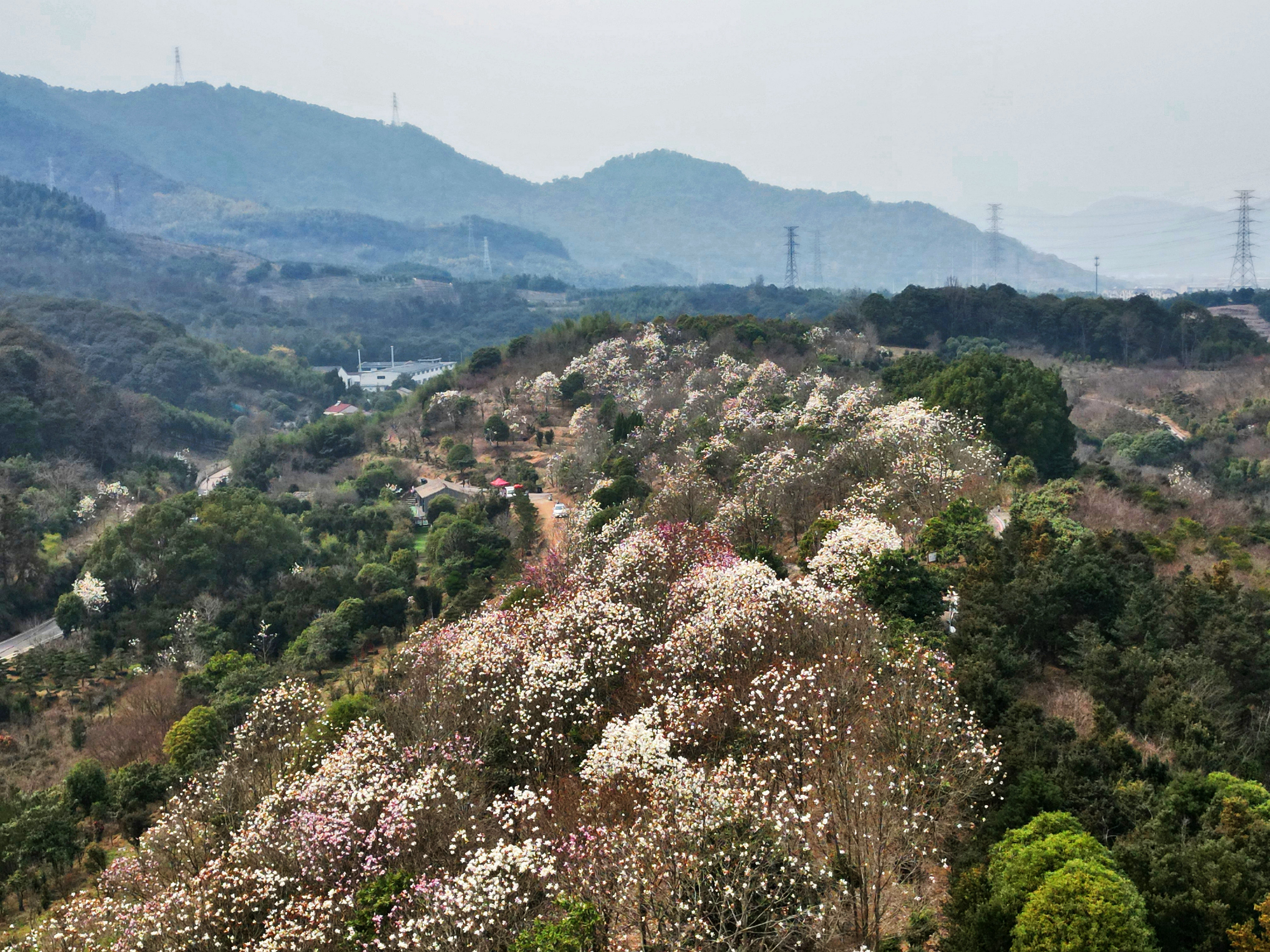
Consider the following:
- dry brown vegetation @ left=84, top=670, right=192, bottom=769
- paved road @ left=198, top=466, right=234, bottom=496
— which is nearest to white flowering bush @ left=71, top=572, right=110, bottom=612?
dry brown vegetation @ left=84, top=670, right=192, bottom=769

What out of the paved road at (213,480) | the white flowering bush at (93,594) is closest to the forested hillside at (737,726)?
the white flowering bush at (93,594)

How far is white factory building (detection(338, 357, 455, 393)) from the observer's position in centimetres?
10788

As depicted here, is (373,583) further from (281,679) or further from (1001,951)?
(1001,951)

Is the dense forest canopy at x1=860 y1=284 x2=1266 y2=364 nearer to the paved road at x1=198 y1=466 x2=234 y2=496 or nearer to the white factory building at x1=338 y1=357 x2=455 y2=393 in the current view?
the paved road at x1=198 y1=466 x2=234 y2=496

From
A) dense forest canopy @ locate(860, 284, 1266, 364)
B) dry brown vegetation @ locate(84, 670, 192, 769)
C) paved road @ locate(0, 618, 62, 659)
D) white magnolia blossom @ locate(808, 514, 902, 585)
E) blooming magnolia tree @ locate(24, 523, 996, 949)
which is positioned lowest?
paved road @ locate(0, 618, 62, 659)

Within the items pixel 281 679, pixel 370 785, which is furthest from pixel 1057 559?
pixel 281 679

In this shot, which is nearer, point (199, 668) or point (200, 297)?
point (199, 668)

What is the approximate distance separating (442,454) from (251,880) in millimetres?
40482

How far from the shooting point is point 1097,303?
2569 inches

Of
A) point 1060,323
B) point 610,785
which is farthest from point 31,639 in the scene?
point 1060,323

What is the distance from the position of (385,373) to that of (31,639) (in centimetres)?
7941

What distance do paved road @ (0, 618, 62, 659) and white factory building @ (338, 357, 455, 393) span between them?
6571 centimetres

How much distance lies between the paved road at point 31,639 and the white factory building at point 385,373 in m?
65.7

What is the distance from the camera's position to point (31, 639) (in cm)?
3600
